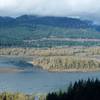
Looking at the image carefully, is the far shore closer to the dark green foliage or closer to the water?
the water

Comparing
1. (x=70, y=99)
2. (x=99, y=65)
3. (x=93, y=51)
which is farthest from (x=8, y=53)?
(x=70, y=99)

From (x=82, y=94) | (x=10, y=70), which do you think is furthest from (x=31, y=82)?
(x=82, y=94)

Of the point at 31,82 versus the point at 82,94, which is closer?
the point at 82,94

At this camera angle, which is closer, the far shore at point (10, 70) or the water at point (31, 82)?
the water at point (31, 82)

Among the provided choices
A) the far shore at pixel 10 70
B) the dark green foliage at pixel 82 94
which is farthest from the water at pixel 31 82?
the dark green foliage at pixel 82 94

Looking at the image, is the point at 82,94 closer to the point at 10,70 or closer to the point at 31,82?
the point at 31,82

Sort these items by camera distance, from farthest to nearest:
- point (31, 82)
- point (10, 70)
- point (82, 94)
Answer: point (10, 70), point (31, 82), point (82, 94)

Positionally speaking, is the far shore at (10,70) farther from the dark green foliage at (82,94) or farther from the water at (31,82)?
the dark green foliage at (82,94)

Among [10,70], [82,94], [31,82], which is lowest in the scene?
[10,70]

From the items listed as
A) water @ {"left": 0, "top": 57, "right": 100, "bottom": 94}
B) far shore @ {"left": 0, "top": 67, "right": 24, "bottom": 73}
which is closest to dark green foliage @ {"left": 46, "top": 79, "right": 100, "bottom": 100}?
water @ {"left": 0, "top": 57, "right": 100, "bottom": 94}

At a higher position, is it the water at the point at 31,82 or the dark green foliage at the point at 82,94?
the dark green foliage at the point at 82,94

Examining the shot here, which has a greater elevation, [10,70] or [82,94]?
[82,94]
